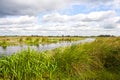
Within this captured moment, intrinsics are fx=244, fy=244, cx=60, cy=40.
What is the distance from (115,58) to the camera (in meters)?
10.7

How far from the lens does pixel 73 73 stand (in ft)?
31.1

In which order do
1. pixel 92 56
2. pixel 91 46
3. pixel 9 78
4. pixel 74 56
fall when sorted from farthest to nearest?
1. pixel 91 46
2. pixel 92 56
3. pixel 74 56
4. pixel 9 78

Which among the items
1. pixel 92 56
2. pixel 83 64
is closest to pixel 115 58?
pixel 92 56

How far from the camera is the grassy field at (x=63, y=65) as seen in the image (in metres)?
8.63

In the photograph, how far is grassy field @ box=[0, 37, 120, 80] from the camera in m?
8.63

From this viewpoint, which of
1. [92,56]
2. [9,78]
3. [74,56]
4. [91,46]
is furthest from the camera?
[91,46]

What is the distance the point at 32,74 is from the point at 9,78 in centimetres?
81

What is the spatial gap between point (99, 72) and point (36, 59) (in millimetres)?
2726

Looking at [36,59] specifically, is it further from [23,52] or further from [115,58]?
[115,58]

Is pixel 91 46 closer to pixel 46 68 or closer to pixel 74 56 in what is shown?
pixel 74 56

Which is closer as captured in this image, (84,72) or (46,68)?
(46,68)

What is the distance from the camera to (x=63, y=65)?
9.50m

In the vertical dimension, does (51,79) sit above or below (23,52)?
below

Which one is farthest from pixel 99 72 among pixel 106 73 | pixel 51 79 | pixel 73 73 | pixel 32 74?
pixel 32 74
